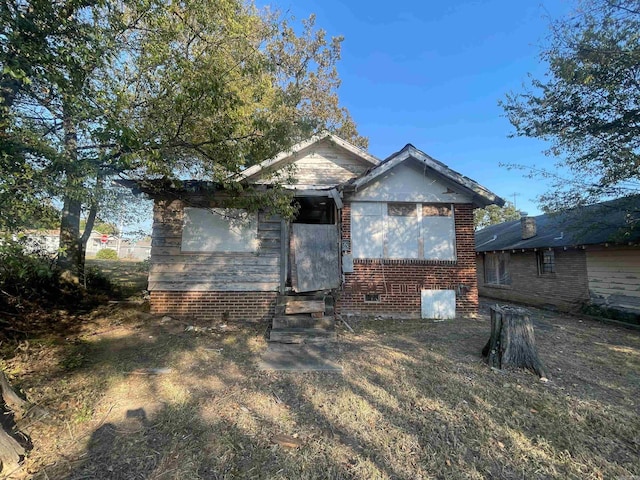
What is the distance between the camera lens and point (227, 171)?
20.3 feet

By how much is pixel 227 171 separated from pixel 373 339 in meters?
4.58

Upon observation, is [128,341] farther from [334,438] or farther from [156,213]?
[334,438]

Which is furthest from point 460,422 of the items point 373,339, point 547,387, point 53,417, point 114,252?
point 114,252

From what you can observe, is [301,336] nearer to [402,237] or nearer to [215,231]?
[215,231]

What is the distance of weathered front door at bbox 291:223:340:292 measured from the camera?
25.2ft

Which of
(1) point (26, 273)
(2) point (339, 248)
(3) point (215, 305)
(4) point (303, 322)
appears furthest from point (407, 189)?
(1) point (26, 273)

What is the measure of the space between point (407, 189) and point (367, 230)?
64.1 inches

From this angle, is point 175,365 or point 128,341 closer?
point 175,365

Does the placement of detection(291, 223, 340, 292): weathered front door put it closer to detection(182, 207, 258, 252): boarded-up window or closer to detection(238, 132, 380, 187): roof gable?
detection(182, 207, 258, 252): boarded-up window

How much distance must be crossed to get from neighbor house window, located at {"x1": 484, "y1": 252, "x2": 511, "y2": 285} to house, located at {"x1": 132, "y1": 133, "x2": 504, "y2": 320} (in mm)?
9198

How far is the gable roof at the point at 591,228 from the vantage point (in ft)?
28.3

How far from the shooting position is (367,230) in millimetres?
8477

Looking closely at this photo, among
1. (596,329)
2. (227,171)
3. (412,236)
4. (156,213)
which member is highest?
(227,171)

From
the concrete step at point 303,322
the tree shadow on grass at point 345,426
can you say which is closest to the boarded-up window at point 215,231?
the concrete step at point 303,322
